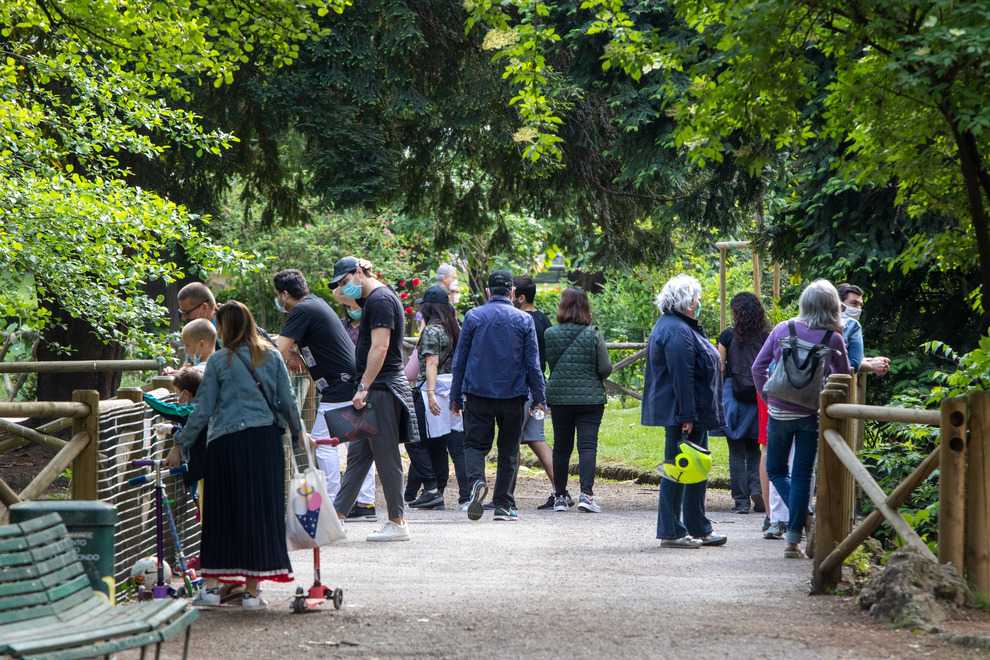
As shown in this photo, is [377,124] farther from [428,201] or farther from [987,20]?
[987,20]

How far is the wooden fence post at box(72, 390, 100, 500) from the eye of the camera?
7.76 meters

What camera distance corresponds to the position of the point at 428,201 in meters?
19.1

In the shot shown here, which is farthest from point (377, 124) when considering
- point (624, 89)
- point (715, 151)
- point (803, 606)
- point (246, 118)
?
point (803, 606)

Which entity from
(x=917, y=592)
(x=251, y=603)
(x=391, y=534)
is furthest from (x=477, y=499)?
(x=917, y=592)

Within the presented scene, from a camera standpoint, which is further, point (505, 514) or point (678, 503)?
point (505, 514)

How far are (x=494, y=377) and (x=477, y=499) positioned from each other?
97 centimetres

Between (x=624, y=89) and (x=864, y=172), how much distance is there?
7.87 m

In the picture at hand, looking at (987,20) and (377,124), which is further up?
(377,124)

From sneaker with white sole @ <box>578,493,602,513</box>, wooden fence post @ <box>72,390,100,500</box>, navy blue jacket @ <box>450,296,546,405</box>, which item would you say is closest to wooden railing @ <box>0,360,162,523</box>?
wooden fence post @ <box>72,390,100,500</box>

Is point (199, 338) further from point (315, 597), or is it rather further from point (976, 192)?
point (976, 192)

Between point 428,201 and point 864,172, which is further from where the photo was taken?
point 428,201

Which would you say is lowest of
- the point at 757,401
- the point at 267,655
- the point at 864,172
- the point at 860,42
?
the point at 267,655

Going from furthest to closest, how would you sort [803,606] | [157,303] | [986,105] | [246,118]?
1. [246,118]
2. [157,303]
3. [803,606]
4. [986,105]

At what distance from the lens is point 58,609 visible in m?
5.28
